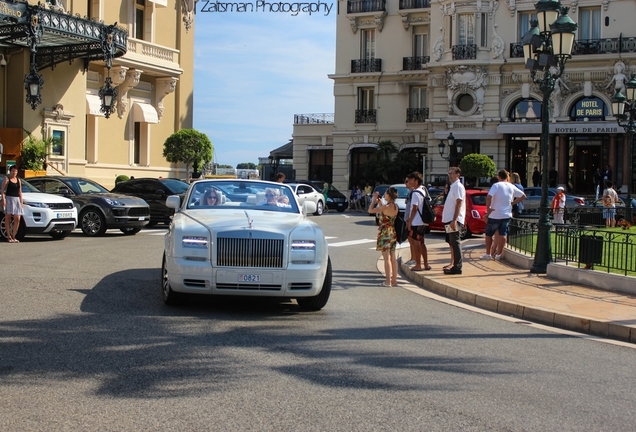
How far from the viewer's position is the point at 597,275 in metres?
12.3

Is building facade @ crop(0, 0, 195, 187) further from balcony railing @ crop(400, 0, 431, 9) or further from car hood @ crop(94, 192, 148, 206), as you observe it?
balcony railing @ crop(400, 0, 431, 9)

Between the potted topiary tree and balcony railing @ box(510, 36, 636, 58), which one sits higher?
balcony railing @ box(510, 36, 636, 58)

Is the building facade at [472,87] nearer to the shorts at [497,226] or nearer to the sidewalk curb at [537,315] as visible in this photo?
the shorts at [497,226]

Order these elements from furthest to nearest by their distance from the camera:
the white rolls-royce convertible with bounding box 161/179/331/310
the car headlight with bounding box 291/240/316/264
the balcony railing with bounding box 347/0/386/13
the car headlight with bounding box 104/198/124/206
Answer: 1. the balcony railing with bounding box 347/0/386/13
2. the car headlight with bounding box 104/198/124/206
3. the car headlight with bounding box 291/240/316/264
4. the white rolls-royce convertible with bounding box 161/179/331/310

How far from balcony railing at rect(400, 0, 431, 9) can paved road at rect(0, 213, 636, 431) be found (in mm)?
41795

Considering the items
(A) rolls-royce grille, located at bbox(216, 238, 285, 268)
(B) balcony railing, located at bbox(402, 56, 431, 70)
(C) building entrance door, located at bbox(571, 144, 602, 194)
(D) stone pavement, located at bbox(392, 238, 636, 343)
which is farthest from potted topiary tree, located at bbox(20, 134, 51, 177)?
(C) building entrance door, located at bbox(571, 144, 602, 194)

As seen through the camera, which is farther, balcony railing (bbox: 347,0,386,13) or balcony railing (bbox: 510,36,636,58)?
balcony railing (bbox: 347,0,386,13)

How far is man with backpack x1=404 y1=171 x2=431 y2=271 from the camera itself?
1391cm

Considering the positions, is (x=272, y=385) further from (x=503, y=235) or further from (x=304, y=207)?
(x=503, y=235)

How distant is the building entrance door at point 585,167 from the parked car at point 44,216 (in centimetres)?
3208

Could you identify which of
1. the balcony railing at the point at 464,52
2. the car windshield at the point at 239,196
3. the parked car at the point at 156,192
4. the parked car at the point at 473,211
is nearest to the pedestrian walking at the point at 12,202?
the parked car at the point at 156,192

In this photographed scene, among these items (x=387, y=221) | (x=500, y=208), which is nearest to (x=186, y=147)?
(x=500, y=208)

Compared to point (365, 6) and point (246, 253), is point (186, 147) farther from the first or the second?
point (246, 253)

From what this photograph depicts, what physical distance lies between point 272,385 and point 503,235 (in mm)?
10535
